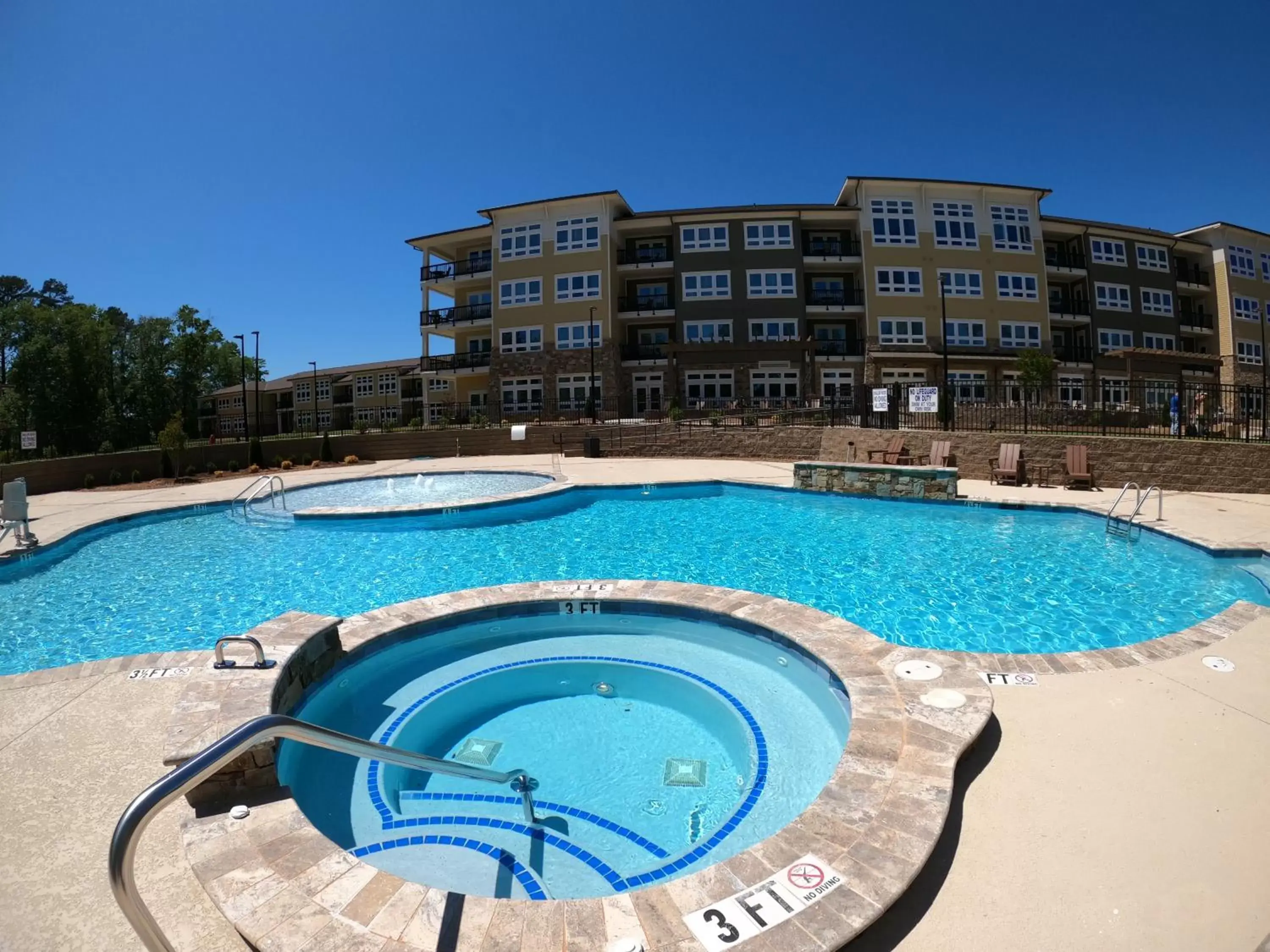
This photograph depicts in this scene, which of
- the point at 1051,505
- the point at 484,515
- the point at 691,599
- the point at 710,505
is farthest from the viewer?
the point at 710,505

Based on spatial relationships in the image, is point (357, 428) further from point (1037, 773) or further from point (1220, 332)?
point (1220, 332)

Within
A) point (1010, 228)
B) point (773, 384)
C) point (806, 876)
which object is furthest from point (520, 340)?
point (806, 876)

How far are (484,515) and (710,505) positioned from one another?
18.4 ft

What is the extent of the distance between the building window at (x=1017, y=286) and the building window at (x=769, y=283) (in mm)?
12009

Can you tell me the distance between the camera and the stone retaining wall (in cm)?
1383

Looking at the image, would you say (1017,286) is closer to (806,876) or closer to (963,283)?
(963,283)

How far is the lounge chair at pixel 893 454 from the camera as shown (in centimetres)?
1738

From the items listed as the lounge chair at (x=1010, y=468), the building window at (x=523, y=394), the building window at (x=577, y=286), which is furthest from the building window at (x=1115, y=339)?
the building window at (x=523, y=394)

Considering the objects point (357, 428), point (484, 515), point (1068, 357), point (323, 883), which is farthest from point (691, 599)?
point (1068, 357)

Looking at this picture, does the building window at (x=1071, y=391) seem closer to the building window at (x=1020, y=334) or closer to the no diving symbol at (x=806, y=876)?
the building window at (x=1020, y=334)

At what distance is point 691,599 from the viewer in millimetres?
6379

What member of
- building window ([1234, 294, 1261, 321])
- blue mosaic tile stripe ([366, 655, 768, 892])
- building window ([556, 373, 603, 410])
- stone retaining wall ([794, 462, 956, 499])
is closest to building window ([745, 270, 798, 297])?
building window ([556, 373, 603, 410])

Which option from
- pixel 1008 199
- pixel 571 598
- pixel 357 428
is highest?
pixel 1008 199

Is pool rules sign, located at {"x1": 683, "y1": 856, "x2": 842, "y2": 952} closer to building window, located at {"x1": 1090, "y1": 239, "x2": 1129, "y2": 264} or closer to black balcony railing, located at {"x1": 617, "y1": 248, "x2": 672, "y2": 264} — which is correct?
black balcony railing, located at {"x1": 617, "y1": 248, "x2": 672, "y2": 264}
